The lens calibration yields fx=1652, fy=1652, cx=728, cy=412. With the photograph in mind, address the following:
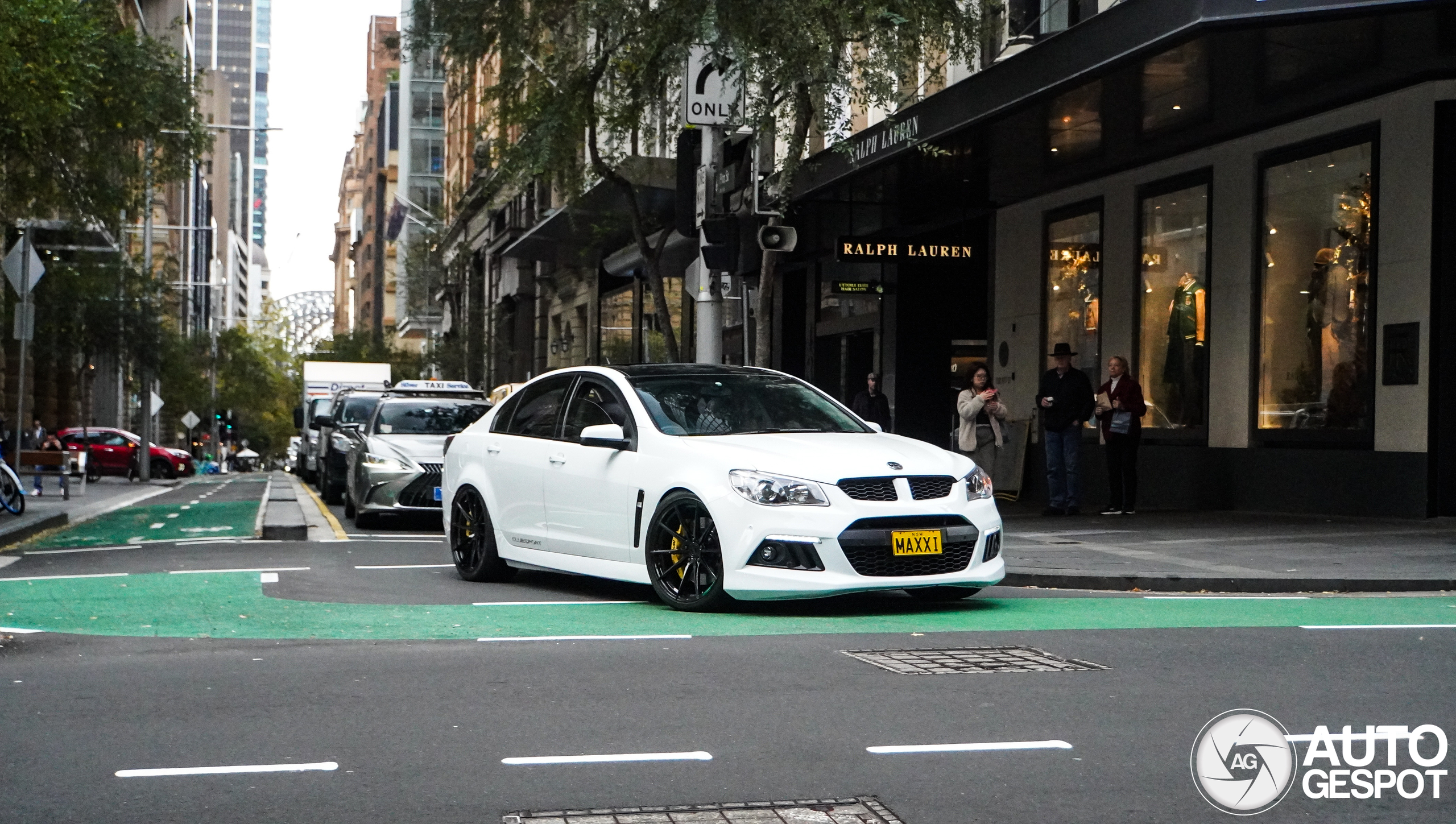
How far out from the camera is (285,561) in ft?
44.4

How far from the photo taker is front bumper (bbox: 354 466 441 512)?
18062 millimetres

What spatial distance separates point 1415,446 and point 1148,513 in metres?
3.37

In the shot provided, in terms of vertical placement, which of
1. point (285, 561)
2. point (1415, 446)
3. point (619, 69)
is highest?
point (619, 69)

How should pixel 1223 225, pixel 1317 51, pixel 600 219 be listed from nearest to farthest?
pixel 1317 51
pixel 1223 225
pixel 600 219

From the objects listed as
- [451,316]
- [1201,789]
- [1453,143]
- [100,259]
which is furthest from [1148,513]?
[451,316]

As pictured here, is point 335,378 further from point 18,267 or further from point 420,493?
point 420,493

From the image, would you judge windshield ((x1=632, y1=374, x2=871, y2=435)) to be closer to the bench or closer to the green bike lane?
the green bike lane

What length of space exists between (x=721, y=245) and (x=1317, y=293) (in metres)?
6.25

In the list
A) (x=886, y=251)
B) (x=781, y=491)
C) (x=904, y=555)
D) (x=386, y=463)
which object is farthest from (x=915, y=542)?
(x=886, y=251)

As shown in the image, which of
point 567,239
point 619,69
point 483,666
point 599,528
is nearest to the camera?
point 483,666

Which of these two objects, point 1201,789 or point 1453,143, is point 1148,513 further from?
point 1201,789

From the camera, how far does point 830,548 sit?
29.9ft

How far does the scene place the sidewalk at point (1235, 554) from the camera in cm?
1118

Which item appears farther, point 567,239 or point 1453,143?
point 567,239
